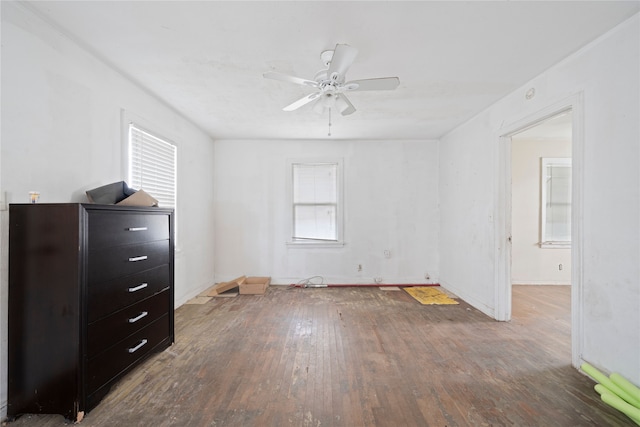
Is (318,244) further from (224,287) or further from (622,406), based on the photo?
(622,406)

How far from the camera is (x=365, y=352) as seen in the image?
2561 millimetres

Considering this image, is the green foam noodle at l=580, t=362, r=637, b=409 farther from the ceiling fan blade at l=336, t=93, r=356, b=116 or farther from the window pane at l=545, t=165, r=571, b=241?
the window pane at l=545, t=165, r=571, b=241

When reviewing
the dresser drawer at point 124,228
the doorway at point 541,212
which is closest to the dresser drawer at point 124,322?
the dresser drawer at point 124,228

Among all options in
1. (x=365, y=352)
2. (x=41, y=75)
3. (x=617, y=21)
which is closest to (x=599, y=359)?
(x=365, y=352)

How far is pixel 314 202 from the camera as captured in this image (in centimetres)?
503

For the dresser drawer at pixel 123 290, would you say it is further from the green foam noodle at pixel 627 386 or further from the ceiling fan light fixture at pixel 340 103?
the green foam noodle at pixel 627 386

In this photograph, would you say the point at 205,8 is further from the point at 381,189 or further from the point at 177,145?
the point at 381,189

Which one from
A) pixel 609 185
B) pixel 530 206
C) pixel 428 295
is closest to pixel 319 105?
pixel 609 185

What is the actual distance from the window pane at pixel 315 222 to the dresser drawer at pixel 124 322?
2.72 meters

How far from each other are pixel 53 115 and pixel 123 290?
1.32 m

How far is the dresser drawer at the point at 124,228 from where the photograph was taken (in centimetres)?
177

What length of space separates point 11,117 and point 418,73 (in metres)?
2.99

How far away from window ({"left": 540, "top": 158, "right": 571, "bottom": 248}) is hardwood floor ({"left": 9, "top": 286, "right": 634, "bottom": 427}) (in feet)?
6.31

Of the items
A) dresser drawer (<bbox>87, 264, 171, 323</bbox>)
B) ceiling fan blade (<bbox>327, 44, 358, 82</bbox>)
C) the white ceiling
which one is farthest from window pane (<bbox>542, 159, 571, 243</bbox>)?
dresser drawer (<bbox>87, 264, 171, 323</bbox>)
